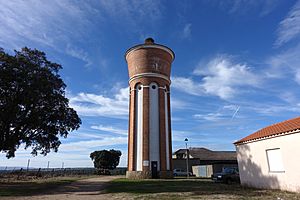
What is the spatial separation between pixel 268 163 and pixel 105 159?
56.9m

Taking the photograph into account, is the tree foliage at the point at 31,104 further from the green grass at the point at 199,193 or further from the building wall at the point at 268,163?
the building wall at the point at 268,163

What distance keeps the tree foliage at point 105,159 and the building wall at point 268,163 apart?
53.7m

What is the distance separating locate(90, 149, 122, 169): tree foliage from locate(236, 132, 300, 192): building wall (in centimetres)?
5374

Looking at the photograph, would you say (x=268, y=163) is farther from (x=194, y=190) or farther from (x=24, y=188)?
(x=24, y=188)

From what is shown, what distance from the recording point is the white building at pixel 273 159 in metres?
14.5

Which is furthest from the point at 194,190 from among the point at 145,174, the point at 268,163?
the point at 145,174

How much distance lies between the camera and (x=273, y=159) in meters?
16.1

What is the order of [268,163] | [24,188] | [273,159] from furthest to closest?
1. [24,188]
2. [268,163]
3. [273,159]

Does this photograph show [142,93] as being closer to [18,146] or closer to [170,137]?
[170,137]

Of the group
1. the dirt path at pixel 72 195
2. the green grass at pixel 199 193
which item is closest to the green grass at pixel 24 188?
the dirt path at pixel 72 195

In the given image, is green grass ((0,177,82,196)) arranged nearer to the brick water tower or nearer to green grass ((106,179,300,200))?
green grass ((106,179,300,200))

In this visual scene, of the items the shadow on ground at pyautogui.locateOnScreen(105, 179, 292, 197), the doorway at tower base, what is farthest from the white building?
the doorway at tower base

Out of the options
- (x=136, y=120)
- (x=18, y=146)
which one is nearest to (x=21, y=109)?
(x=18, y=146)

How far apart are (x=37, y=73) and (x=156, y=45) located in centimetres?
1813
